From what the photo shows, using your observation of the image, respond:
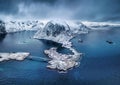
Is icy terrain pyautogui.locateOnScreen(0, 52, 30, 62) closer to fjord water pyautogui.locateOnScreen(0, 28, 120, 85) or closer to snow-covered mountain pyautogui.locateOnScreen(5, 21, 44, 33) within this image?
fjord water pyautogui.locateOnScreen(0, 28, 120, 85)

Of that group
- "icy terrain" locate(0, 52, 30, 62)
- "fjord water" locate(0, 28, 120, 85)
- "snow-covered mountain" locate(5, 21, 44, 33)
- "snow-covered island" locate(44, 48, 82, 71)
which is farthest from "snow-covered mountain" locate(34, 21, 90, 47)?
"icy terrain" locate(0, 52, 30, 62)

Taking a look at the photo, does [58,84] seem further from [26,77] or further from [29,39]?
[29,39]

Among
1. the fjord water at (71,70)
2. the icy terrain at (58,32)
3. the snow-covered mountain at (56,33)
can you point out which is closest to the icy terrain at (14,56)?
the icy terrain at (58,32)

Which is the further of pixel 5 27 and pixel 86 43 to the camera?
pixel 5 27

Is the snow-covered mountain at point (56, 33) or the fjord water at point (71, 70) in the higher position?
the snow-covered mountain at point (56, 33)

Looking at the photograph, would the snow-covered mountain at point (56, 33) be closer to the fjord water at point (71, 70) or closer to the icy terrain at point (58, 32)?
the icy terrain at point (58, 32)

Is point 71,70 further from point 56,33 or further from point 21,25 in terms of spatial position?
point 21,25

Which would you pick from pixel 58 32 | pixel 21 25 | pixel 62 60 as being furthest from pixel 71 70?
pixel 21 25

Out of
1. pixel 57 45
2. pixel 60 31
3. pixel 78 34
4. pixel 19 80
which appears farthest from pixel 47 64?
pixel 78 34
